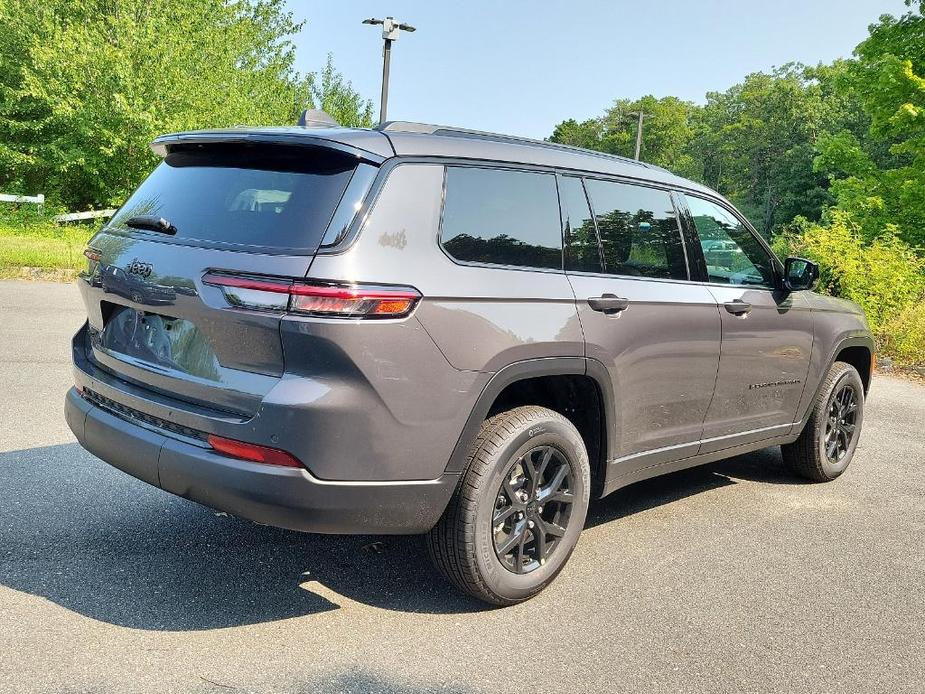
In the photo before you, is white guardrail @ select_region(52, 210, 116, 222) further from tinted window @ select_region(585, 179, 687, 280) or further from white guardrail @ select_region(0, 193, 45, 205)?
tinted window @ select_region(585, 179, 687, 280)

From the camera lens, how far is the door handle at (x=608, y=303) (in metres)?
3.64

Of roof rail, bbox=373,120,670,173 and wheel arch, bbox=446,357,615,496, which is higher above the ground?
roof rail, bbox=373,120,670,173

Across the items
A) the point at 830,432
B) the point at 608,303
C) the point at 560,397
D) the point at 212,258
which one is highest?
the point at 212,258

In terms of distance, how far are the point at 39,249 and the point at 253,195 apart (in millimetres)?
12729

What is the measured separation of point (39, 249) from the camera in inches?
559

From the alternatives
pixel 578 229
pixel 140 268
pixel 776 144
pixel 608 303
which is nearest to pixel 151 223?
pixel 140 268

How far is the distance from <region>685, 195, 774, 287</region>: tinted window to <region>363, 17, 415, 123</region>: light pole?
597 inches

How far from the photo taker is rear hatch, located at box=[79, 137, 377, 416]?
2.88 metres

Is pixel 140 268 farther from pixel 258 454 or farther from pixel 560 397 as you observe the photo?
pixel 560 397

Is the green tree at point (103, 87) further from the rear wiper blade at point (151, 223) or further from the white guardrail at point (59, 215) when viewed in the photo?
the rear wiper blade at point (151, 223)

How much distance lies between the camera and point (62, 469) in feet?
15.4

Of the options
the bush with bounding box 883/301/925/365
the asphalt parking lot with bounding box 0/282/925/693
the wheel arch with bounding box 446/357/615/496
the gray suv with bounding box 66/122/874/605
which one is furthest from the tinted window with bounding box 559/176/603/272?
the bush with bounding box 883/301/925/365

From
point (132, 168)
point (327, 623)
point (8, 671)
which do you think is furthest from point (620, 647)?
point (132, 168)

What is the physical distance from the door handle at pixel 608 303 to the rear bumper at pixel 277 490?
1011 millimetres
